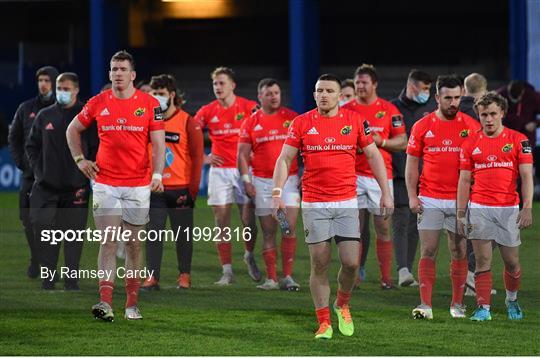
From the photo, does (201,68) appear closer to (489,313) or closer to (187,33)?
(187,33)

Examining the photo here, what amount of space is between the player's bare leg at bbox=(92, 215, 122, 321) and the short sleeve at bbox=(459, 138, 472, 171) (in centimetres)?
271

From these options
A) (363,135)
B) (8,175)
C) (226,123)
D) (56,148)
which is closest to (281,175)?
(363,135)

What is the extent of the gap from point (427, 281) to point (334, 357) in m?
1.84

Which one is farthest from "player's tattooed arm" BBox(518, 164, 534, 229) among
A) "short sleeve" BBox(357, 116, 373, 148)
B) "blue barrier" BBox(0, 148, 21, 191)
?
"blue barrier" BBox(0, 148, 21, 191)

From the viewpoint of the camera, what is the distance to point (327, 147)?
9242mm

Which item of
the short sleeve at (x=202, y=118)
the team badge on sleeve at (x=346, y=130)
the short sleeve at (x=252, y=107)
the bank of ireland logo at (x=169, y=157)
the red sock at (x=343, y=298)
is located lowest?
the red sock at (x=343, y=298)

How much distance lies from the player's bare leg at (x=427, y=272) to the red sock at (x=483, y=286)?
38cm

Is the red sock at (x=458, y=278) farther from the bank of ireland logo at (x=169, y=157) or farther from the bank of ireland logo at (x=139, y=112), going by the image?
the bank of ireland logo at (x=169, y=157)

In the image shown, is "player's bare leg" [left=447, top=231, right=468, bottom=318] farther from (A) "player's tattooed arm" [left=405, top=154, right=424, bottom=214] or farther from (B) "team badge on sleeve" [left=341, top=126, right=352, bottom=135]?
(B) "team badge on sleeve" [left=341, top=126, right=352, bottom=135]

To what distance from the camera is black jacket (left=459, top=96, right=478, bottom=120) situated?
36.6 feet

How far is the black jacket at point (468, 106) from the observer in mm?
11148

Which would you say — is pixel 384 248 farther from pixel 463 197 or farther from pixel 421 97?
pixel 463 197

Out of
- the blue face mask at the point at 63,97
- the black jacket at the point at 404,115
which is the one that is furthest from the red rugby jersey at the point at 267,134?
the blue face mask at the point at 63,97

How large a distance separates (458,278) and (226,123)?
11.7ft
